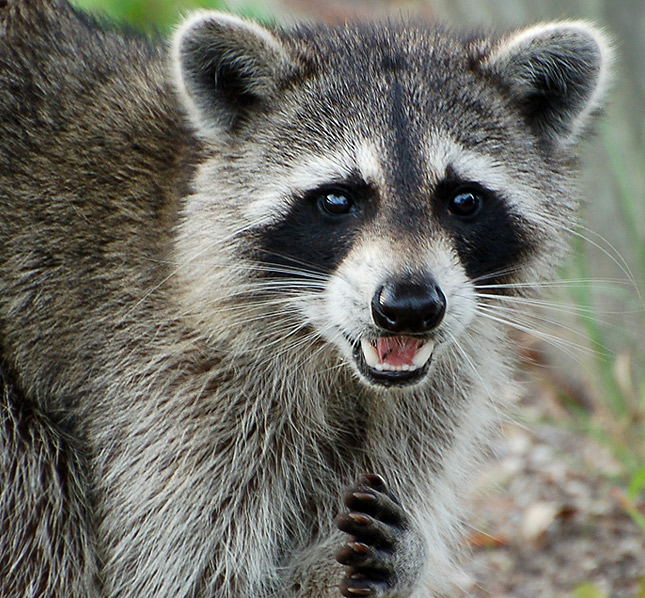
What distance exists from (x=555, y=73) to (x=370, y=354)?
1.23 m

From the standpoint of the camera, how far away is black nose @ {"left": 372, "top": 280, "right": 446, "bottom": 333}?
321cm

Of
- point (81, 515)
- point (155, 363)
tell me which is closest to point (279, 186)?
point (155, 363)

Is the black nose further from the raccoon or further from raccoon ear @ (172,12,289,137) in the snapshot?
raccoon ear @ (172,12,289,137)

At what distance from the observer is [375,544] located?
373cm

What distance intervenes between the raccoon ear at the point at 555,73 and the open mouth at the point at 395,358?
3.17ft

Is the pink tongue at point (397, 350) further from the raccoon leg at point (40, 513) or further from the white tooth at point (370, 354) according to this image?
the raccoon leg at point (40, 513)

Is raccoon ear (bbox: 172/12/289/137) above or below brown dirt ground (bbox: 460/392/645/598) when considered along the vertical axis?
above

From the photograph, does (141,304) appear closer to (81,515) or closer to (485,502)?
(81,515)

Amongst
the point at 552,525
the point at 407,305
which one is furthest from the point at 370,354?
the point at 552,525

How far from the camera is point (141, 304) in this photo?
3.96m

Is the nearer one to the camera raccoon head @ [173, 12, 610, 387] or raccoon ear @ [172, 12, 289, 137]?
raccoon head @ [173, 12, 610, 387]

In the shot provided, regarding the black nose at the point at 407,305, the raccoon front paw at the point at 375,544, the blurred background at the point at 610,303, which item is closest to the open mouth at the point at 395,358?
the black nose at the point at 407,305

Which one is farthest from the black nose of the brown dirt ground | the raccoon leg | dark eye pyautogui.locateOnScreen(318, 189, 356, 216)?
the brown dirt ground

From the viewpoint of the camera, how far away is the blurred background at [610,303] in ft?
17.7
